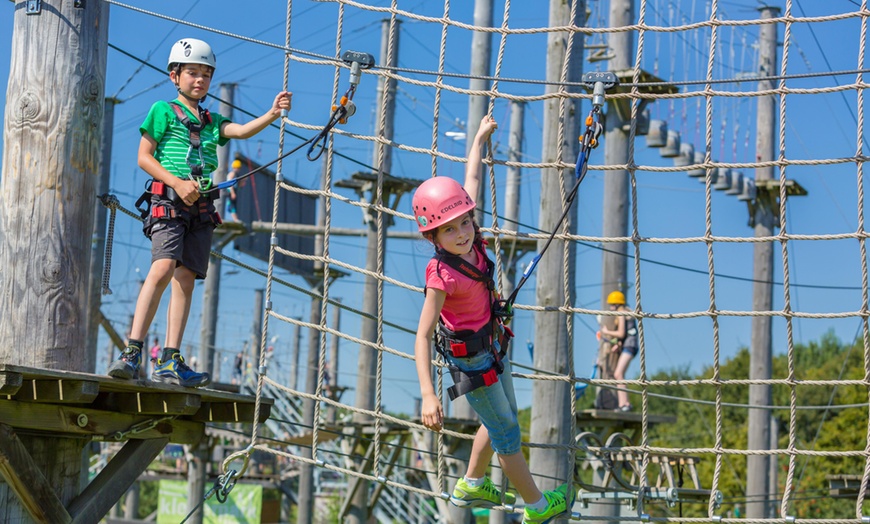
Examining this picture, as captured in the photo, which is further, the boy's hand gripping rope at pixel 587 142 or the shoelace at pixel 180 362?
the shoelace at pixel 180 362

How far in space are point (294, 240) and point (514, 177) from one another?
773 centimetres

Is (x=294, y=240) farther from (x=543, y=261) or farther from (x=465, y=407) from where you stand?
(x=543, y=261)

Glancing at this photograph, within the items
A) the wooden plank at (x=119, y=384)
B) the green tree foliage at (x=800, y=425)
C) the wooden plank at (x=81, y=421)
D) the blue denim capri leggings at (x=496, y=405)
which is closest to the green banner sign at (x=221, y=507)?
the green tree foliage at (x=800, y=425)

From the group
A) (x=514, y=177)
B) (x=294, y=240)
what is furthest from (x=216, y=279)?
(x=294, y=240)

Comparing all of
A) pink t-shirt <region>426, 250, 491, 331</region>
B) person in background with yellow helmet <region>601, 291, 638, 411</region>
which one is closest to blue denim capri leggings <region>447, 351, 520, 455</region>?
pink t-shirt <region>426, 250, 491, 331</region>

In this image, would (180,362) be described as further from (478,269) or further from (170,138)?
(478,269)

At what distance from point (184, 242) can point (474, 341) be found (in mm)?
1271

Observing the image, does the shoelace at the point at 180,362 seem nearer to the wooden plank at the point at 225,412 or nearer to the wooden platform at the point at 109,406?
the wooden platform at the point at 109,406

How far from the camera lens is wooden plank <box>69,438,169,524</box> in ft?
15.1

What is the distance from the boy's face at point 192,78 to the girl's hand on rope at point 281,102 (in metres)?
0.30

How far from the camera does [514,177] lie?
50.6ft

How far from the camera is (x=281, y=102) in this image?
15.4 ft

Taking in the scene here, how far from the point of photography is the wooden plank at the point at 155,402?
476 cm

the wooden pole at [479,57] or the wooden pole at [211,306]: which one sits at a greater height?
the wooden pole at [479,57]
